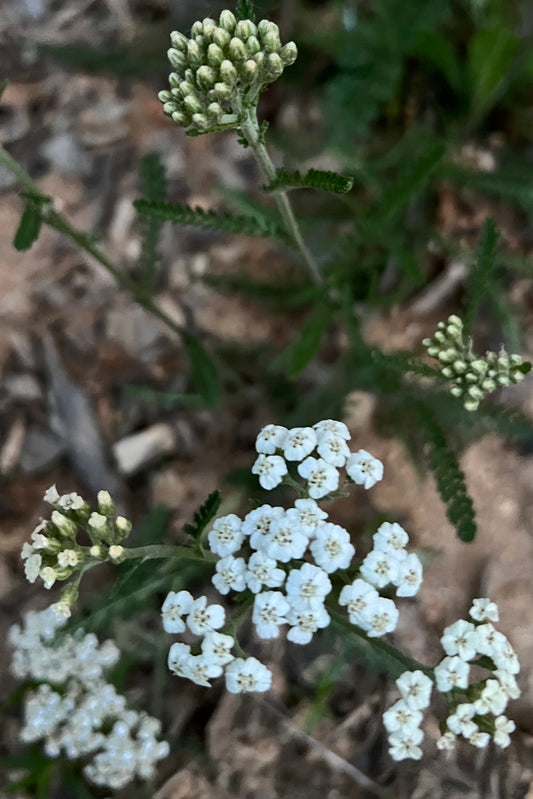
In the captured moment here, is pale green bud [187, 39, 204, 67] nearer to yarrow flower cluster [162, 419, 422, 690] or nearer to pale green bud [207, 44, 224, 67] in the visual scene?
pale green bud [207, 44, 224, 67]

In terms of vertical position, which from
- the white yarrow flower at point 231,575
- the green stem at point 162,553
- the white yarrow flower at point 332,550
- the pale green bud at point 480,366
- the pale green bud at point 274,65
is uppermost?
the pale green bud at point 274,65

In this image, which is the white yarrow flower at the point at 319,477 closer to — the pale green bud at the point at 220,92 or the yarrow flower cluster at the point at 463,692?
the yarrow flower cluster at the point at 463,692

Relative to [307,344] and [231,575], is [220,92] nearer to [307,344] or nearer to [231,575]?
[307,344]

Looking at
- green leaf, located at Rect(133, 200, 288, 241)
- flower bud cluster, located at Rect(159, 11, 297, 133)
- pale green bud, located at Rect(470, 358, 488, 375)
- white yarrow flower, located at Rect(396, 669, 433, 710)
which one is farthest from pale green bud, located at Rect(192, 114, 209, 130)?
white yarrow flower, located at Rect(396, 669, 433, 710)

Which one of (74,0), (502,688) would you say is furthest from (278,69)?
(74,0)

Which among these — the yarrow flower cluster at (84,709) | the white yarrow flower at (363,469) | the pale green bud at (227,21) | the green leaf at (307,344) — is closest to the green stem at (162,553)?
the white yarrow flower at (363,469)

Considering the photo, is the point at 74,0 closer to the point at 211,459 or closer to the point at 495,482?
the point at 211,459

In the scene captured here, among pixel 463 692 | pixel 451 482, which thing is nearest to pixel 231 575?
pixel 463 692
